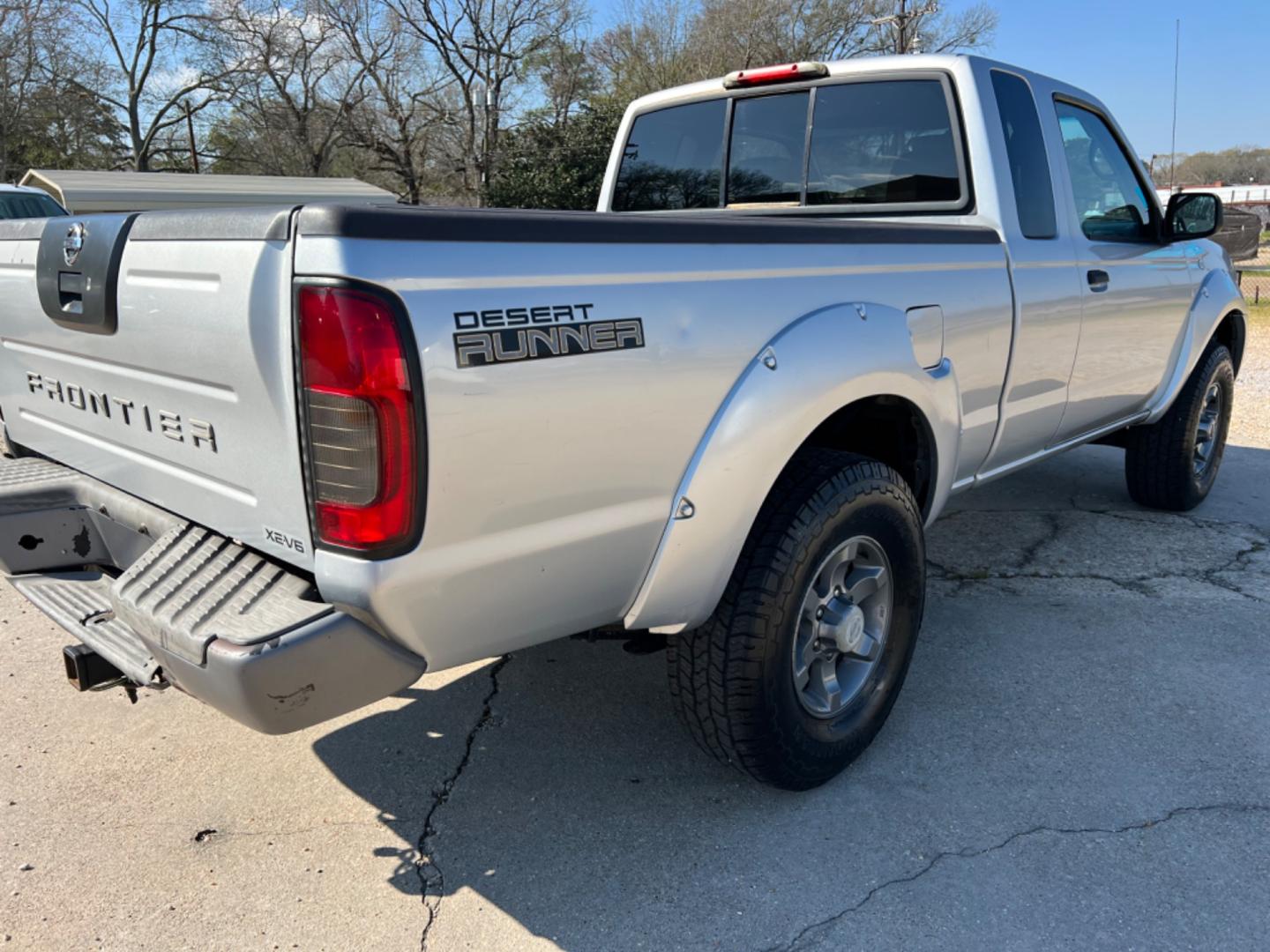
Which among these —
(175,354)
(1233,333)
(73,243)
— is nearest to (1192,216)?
(1233,333)

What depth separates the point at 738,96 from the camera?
410cm

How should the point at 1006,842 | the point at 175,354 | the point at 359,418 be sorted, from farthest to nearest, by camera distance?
the point at 1006,842 < the point at 175,354 < the point at 359,418

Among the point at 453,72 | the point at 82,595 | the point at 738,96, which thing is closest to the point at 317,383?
the point at 82,595

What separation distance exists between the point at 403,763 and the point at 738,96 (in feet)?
9.45

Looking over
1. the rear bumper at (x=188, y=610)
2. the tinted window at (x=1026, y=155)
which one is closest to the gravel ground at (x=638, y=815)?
the rear bumper at (x=188, y=610)

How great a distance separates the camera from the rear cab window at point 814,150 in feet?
11.6

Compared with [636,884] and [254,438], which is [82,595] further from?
[636,884]

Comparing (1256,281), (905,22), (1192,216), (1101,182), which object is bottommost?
(1256,281)

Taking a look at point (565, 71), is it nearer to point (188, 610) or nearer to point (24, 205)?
point (24, 205)

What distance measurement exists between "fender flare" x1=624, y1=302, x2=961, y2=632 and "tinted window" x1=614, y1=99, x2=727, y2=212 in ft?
6.31

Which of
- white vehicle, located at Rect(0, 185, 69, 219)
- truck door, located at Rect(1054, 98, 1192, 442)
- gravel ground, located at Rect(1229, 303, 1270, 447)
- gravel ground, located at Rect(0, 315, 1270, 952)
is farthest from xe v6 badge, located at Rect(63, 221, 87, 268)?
white vehicle, located at Rect(0, 185, 69, 219)

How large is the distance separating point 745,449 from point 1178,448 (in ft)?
12.0

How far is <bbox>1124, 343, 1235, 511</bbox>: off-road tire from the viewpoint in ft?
16.1

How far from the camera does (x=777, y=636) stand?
244 cm
